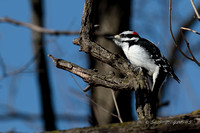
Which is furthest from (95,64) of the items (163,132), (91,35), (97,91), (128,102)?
(163,132)

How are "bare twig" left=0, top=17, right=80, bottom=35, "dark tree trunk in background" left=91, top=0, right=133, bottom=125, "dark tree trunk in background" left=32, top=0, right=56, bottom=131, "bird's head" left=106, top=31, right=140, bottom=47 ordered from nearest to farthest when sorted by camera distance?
"bird's head" left=106, top=31, right=140, bottom=47 < "dark tree trunk in background" left=91, top=0, right=133, bottom=125 < "bare twig" left=0, top=17, right=80, bottom=35 < "dark tree trunk in background" left=32, top=0, right=56, bottom=131

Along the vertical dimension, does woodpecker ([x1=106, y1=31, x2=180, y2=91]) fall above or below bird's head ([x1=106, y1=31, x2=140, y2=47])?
below

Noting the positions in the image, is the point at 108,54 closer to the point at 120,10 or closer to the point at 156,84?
the point at 156,84

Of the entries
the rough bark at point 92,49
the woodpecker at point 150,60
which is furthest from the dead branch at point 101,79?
the woodpecker at point 150,60

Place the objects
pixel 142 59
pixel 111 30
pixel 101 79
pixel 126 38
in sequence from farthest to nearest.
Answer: pixel 111 30 < pixel 126 38 < pixel 142 59 < pixel 101 79

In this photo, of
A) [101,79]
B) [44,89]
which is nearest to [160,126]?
[101,79]

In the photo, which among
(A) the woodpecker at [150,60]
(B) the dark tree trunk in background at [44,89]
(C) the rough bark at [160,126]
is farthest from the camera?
(B) the dark tree trunk in background at [44,89]

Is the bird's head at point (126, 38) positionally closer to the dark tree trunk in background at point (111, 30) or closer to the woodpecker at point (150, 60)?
the woodpecker at point (150, 60)

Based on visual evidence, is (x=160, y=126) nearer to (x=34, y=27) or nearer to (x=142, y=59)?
(x=142, y=59)

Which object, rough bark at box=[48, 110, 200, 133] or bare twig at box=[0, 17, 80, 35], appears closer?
rough bark at box=[48, 110, 200, 133]

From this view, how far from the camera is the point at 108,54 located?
3670 mm

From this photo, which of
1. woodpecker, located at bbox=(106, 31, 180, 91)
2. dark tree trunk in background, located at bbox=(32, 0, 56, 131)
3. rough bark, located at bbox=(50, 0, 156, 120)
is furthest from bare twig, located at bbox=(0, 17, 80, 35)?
rough bark, located at bbox=(50, 0, 156, 120)

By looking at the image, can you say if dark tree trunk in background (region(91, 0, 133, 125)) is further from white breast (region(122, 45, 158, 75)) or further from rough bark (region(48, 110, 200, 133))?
rough bark (region(48, 110, 200, 133))

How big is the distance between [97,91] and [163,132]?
13.4 feet
